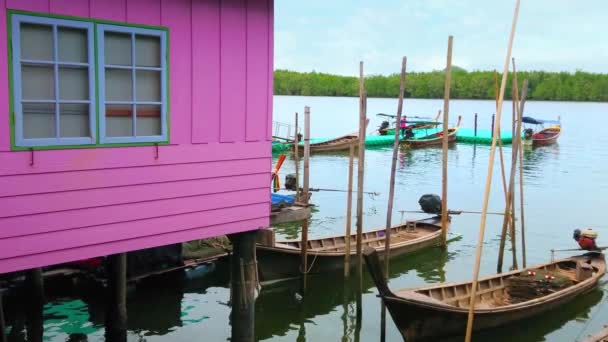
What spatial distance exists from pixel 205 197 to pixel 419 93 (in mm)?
112666

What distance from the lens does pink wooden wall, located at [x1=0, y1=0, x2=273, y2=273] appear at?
18.3 feet

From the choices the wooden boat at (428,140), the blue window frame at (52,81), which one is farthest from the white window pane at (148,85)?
the wooden boat at (428,140)

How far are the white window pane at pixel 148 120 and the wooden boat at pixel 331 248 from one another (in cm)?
486

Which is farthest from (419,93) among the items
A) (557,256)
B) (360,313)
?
(360,313)

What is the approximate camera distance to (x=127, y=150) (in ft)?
20.2

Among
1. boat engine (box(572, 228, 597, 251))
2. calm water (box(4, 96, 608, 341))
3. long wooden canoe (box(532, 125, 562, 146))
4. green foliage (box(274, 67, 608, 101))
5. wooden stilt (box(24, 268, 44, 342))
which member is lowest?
calm water (box(4, 96, 608, 341))

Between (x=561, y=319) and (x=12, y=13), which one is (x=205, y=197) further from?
(x=561, y=319)

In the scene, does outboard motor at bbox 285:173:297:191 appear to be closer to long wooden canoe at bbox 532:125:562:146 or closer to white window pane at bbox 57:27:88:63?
white window pane at bbox 57:27:88:63

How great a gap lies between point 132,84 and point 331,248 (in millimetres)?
9553

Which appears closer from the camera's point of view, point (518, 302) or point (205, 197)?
point (205, 197)

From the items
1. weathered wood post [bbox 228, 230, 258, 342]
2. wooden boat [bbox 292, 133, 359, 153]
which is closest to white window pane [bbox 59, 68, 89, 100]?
weathered wood post [bbox 228, 230, 258, 342]

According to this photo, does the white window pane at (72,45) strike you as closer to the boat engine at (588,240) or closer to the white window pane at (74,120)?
the white window pane at (74,120)

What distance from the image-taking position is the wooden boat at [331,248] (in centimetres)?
1315

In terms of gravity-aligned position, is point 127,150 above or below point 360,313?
above
